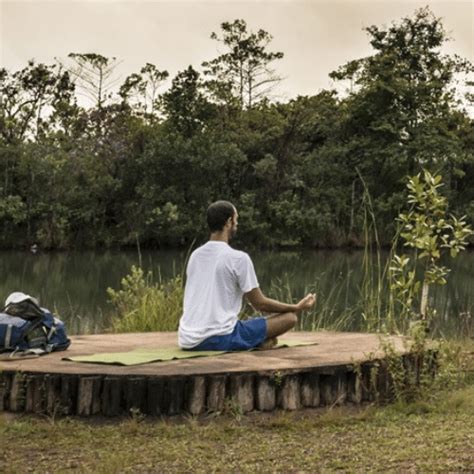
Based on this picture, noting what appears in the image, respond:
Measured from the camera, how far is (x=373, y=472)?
3.83 m

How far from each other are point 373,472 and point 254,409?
1661 mm

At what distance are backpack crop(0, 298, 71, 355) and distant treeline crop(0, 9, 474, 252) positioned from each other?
83.6 ft

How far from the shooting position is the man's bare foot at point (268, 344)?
6.34 metres

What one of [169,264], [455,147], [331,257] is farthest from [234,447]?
[455,147]

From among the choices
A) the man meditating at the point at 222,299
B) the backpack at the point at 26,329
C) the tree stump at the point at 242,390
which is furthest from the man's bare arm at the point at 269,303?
Answer: the backpack at the point at 26,329

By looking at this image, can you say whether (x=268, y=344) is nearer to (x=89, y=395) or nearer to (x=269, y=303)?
(x=269, y=303)

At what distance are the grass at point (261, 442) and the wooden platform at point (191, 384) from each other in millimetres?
112

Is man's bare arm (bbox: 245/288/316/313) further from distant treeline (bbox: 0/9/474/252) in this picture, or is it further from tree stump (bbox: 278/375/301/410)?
distant treeline (bbox: 0/9/474/252)

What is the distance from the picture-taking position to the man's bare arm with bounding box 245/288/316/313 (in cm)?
591

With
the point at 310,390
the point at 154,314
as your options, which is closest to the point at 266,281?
the point at 154,314

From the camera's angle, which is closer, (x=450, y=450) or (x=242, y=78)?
(x=450, y=450)

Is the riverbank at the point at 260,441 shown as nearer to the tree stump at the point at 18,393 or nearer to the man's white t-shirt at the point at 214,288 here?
the tree stump at the point at 18,393

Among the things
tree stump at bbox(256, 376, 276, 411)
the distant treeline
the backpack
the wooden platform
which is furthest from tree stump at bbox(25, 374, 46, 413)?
the distant treeline

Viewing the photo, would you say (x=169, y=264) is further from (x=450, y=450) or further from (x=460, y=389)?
(x=450, y=450)
